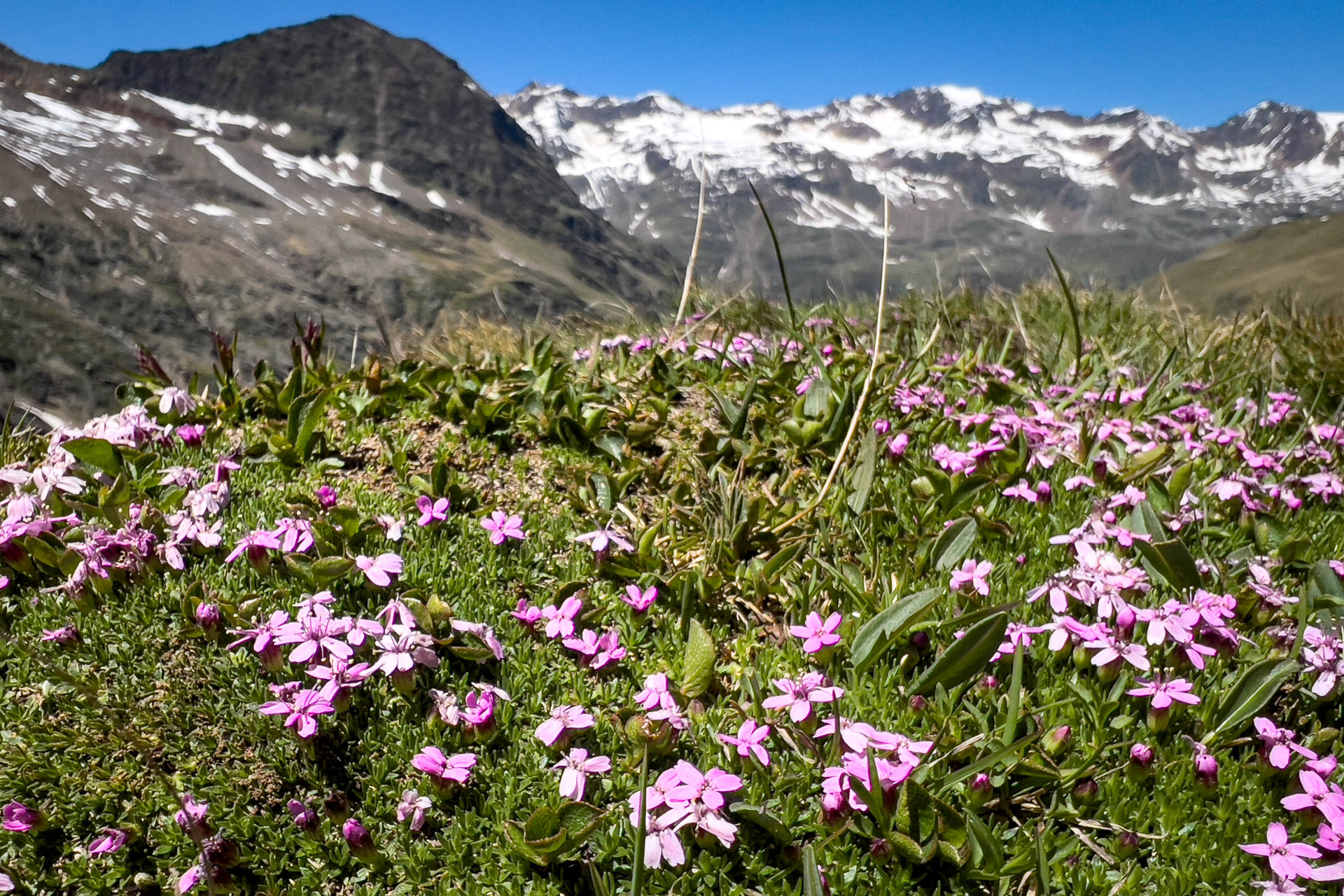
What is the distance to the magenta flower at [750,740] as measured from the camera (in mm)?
2307

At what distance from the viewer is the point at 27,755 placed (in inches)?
97.0

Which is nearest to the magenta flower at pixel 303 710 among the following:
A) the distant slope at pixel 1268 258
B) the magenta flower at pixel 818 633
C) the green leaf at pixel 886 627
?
the magenta flower at pixel 818 633

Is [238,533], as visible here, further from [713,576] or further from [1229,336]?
[1229,336]

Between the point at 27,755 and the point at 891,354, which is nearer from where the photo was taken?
the point at 27,755

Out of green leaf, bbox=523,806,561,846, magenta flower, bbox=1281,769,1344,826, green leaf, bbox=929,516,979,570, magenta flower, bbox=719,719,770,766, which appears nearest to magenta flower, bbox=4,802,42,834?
green leaf, bbox=523,806,561,846

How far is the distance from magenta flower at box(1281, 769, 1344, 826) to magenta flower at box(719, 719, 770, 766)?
135 centimetres

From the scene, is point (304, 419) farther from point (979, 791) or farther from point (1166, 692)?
point (1166, 692)

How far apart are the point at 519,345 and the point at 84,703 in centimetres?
550

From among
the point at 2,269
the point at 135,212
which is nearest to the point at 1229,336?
the point at 2,269

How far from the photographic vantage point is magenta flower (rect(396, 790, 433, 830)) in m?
2.31

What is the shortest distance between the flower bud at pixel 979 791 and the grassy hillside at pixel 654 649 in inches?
0.7

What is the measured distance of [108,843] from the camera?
2248mm

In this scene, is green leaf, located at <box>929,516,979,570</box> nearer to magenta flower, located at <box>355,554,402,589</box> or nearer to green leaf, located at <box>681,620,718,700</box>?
green leaf, located at <box>681,620,718,700</box>

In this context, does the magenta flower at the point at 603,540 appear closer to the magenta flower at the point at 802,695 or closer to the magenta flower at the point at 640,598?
the magenta flower at the point at 640,598
